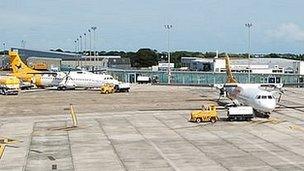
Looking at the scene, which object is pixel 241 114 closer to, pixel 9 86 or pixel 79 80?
pixel 9 86

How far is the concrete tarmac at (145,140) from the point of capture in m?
33.6

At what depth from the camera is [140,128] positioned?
166 ft

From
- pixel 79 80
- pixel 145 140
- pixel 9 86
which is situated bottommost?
pixel 145 140

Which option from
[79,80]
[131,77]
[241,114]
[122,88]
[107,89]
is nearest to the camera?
[241,114]

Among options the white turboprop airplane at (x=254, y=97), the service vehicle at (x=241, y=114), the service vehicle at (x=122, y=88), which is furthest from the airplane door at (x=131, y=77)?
the service vehicle at (x=241, y=114)

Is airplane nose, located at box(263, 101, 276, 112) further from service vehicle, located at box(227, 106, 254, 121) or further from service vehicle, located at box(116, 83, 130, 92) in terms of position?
service vehicle, located at box(116, 83, 130, 92)

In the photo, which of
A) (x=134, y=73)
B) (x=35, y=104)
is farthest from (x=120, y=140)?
(x=134, y=73)

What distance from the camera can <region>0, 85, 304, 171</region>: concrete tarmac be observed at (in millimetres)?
33625

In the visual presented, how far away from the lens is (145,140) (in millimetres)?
43156

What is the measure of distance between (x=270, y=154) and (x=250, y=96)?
2234 centimetres

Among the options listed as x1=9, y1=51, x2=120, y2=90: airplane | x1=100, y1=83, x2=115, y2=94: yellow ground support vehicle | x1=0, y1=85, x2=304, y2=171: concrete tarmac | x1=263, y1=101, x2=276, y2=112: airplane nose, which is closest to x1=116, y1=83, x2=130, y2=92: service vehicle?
x1=9, y1=51, x2=120, y2=90: airplane

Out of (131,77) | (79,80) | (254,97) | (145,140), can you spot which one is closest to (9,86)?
(79,80)

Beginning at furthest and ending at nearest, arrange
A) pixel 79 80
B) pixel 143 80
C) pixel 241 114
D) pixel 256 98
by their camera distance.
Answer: pixel 143 80
pixel 79 80
pixel 256 98
pixel 241 114

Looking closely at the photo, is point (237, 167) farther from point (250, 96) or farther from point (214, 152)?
point (250, 96)
